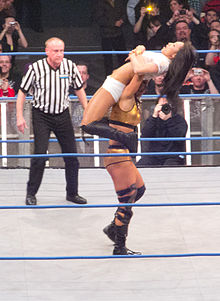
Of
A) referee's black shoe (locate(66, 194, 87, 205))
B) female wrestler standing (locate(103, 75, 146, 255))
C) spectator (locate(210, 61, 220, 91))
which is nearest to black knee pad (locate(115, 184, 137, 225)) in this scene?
female wrestler standing (locate(103, 75, 146, 255))

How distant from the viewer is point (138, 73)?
123 inches

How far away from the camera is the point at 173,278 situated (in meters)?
3.03

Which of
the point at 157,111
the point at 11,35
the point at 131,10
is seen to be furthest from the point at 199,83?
the point at 11,35

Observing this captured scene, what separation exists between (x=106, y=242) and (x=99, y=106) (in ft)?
2.60

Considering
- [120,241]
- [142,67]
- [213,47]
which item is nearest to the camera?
[142,67]

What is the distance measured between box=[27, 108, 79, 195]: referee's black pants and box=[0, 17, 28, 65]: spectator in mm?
1962

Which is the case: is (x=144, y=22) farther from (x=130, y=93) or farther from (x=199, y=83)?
(x=130, y=93)

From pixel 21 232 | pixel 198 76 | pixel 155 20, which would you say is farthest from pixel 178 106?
pixel 155 20

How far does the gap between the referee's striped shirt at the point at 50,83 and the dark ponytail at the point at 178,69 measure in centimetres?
111

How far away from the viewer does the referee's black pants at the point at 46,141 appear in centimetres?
418

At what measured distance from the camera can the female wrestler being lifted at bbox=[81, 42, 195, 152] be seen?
10.4 ft

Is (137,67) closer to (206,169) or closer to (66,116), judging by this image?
(66,116)

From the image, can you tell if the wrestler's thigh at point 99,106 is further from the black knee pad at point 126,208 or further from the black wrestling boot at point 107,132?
the black knee pad at point 126,208

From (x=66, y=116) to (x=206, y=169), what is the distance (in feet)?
3.90
